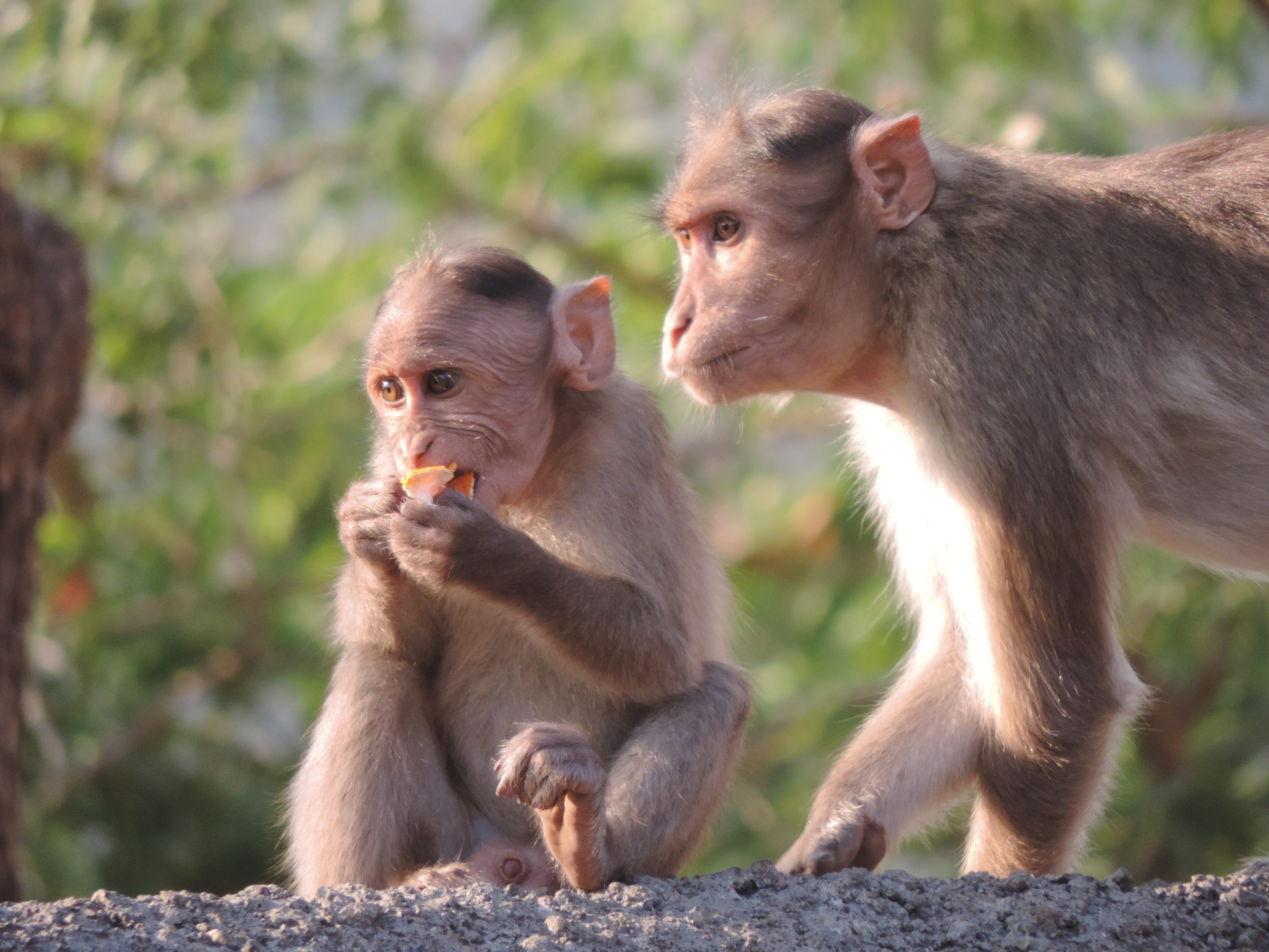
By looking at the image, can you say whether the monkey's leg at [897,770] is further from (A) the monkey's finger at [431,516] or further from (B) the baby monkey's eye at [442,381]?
(B) the baby monkey's eye at [442,381]

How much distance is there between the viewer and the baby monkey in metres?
3.81

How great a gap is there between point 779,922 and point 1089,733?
126 centimetres

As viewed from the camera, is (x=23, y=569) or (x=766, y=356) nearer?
(x=766, y=356)

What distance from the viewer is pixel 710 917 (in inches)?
135

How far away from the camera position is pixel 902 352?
4.46 m

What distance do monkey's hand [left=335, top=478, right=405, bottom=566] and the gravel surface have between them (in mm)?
896

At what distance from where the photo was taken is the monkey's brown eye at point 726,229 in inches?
184

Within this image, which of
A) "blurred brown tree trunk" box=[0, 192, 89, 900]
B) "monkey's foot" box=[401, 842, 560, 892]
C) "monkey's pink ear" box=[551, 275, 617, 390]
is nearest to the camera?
"monkey's foot" box=[401, 842, 560, 892]

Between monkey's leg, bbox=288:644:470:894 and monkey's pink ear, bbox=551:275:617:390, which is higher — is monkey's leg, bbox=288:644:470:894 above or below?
below

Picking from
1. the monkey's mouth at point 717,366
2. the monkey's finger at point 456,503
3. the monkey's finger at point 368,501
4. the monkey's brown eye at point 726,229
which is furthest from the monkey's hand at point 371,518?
the monkey's brown eye at point 726,229

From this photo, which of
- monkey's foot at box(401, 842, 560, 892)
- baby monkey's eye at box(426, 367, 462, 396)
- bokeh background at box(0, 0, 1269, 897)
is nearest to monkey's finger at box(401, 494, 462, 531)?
baby monkey's eye at box(426, 367, 462, 396)

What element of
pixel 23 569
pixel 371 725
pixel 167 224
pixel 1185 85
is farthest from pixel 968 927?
pixel 1185 85

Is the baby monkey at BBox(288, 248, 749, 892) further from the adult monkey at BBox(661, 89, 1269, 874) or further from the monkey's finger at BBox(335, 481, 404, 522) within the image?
the adult monkey at BBox(661, 89, 1269, 874)

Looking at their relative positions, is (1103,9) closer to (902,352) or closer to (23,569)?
(902,352)
